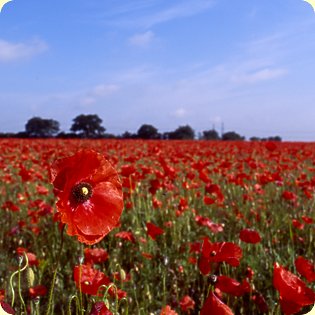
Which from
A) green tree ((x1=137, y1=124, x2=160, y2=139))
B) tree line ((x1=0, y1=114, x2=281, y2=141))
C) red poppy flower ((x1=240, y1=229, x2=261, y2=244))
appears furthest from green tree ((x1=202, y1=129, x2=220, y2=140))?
red poppy flower ((x1=240, y1=229, x2=261, y2=244))

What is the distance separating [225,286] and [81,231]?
629 mm

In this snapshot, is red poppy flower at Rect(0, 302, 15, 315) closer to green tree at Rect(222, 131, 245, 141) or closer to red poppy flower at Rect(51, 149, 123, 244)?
red poppy flower at Rect(51, 149, 123, 244)

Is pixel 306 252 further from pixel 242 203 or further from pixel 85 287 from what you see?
pixel 85 287

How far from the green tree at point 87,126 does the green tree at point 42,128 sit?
3.15m

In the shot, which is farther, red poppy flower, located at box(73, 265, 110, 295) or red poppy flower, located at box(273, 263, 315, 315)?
red poppy flower, located at box(73, 265, 110, 295)

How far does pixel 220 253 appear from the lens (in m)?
1.46

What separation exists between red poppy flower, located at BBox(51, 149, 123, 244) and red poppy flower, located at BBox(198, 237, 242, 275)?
0.38 meters

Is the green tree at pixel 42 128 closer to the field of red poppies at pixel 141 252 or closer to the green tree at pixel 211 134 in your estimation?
the green tree at pixel 211 134

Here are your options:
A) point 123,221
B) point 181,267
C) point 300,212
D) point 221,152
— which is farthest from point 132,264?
point 221,152

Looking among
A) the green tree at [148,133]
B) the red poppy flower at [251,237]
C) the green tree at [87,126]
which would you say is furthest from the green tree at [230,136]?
the red poppy flower at [251,237]

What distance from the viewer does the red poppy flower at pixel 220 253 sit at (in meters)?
1.44

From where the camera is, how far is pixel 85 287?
1.51m

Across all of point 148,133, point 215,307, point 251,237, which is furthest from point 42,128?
point 215,307

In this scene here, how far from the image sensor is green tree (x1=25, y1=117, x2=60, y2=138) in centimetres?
2515
